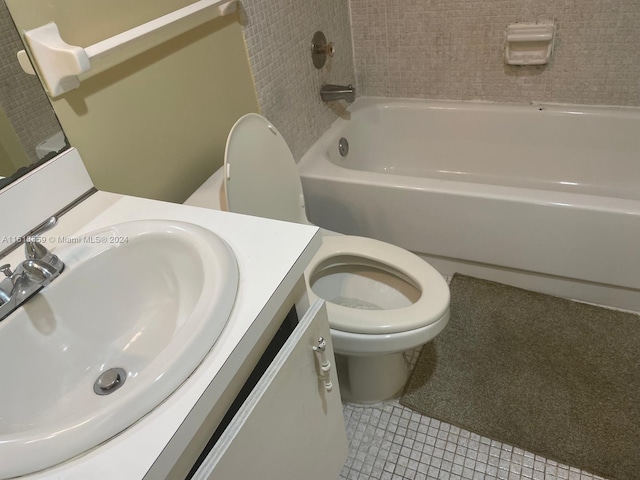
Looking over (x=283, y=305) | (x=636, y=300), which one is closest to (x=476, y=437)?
(x=636, y=300)

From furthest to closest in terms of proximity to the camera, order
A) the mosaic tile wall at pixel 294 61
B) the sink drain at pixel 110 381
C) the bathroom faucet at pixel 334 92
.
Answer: the bathroom faucet at pixel 334 92 → the mosaic tile wall at pixel 294 61 → the sink drain at pixel 110 381

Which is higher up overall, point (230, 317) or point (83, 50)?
point (83, 50)

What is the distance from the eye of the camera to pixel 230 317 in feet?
2.35

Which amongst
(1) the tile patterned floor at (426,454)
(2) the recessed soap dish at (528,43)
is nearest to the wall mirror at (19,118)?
(1) the tile patterned floor at (426,454)

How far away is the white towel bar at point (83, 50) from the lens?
86cm

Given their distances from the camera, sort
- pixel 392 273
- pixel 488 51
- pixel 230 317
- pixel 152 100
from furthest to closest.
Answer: pixel 488 51 → pixel 392 273 → pixel 152 100 → pixel 230 317

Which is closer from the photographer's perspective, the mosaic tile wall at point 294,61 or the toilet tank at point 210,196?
the toilet tank at point 210,196

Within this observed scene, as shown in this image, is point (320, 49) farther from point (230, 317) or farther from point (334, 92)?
point (230, 317)

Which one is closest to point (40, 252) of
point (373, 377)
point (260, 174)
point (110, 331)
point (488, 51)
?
point (110, 331)

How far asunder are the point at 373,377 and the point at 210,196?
2.31 feet

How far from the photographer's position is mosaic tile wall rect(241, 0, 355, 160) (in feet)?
4.88

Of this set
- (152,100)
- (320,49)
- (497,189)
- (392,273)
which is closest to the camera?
(152,100)

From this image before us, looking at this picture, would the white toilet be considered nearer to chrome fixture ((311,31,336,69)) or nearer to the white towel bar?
the white towel bar

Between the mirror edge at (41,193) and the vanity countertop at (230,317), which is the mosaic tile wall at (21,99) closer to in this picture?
the mirror edge at (41,193)
